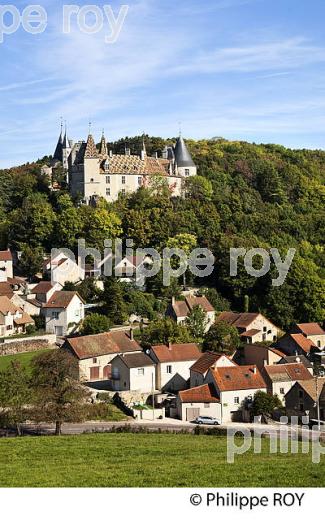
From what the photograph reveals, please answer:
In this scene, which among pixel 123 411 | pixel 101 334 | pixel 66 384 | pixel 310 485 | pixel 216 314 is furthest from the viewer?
pixel 216 314

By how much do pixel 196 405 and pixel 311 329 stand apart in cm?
1546

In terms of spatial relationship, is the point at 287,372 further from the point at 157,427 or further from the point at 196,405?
the point at 157,427

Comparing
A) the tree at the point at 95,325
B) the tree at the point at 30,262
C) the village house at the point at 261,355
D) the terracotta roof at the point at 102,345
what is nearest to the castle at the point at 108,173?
the tree at the point at 30,262

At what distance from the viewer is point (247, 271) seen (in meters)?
50.8

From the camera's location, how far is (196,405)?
106 feet

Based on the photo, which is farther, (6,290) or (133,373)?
(6,290)

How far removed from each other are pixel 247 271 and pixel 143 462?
108 feet

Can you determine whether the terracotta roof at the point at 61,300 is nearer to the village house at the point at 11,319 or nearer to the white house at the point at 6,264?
the village house at the point at 11,319

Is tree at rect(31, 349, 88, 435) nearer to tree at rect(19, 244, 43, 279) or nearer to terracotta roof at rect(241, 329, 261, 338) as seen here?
terracotta roof at rect(241, 329, 261, 338)

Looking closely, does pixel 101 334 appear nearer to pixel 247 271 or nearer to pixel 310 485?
pixel 247 271

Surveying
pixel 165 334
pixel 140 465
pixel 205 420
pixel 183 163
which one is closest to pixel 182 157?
pixel 183 163

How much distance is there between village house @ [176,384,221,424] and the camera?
32.2 meters

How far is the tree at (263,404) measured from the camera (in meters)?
32.4

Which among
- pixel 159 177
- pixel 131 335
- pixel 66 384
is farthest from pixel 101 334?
pixel 159 177
